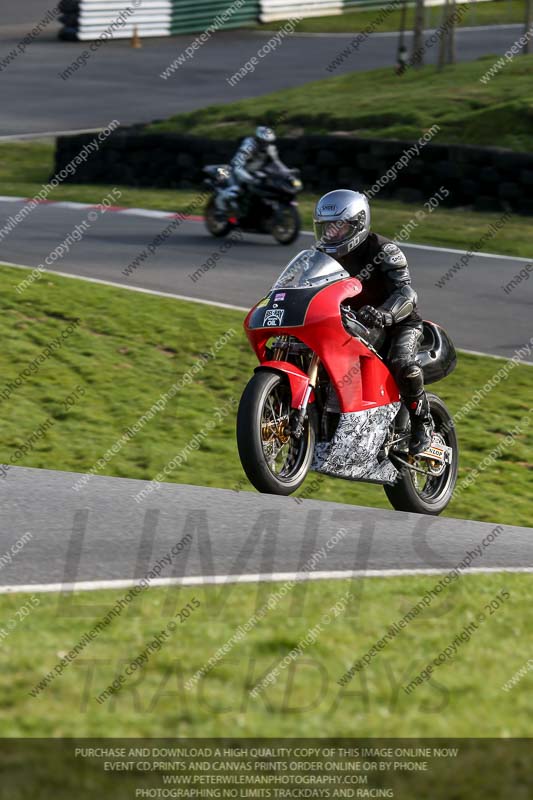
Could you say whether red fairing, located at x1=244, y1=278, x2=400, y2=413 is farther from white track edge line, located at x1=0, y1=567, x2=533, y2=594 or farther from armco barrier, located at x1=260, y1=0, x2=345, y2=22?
armco barrier, located at x1=260, y1=0, x2=345, y2=22

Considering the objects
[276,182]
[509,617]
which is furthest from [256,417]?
[276,182]

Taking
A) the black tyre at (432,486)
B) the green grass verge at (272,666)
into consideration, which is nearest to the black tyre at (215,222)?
the black tyre at (432,486)

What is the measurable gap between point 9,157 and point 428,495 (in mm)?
20363

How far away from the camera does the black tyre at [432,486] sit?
8.22 metres

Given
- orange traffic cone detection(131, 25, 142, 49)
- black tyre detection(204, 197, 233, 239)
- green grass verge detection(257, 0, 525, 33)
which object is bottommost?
green grass verge detection(257, 0, 525, 33)

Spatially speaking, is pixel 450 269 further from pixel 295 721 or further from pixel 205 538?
pixel 295 721

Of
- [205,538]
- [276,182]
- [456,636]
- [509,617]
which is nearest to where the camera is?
[456,636]

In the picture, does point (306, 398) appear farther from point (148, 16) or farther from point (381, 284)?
point (148, 16)

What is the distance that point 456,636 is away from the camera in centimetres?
522

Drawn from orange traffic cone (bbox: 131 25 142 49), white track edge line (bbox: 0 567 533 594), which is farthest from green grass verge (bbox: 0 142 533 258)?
orange traffic cone (bbox: 131 25 142 49)

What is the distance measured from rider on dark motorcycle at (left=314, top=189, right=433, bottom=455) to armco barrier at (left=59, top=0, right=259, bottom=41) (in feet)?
108

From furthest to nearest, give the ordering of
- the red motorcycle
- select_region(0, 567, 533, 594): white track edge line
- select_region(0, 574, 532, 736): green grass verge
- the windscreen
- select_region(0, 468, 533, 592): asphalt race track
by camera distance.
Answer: the windscreen < the red motorcycle < select_region(0, 468, 533, 592): asphalt race track < select_region(0, 567, 533, 594): white track edge line < select_region(0, 574, 532, 736): green grass verge

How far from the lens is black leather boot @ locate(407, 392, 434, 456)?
800 cm

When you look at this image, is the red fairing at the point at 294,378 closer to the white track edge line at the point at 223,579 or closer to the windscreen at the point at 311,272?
the windscreen at the point at 311,272
